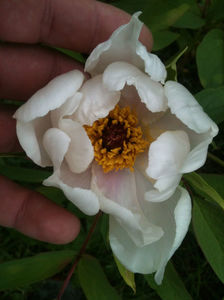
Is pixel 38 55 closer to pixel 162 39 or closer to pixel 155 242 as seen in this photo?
pixel 162 39

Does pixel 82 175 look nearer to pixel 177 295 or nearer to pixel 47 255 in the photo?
pixel 47 255

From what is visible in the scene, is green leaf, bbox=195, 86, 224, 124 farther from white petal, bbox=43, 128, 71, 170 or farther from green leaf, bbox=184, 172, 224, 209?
white petal, bbox=43, 128, 71, 170

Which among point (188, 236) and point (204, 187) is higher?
point (204, 187)

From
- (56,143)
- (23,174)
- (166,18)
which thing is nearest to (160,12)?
(166,18)

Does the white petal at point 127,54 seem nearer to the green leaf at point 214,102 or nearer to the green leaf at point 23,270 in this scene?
the green leaf at point 214,102

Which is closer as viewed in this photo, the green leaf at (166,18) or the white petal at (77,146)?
the white petal at (77,146)

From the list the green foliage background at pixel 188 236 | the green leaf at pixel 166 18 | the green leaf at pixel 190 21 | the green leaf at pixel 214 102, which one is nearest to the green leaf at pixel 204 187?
the green foliage background at pixel 188 236

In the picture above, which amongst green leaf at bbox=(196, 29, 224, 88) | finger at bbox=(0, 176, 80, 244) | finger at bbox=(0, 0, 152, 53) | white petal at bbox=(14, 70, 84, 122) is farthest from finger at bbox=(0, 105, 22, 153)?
green leaf at bbox=(196, 29, 224, 88)
